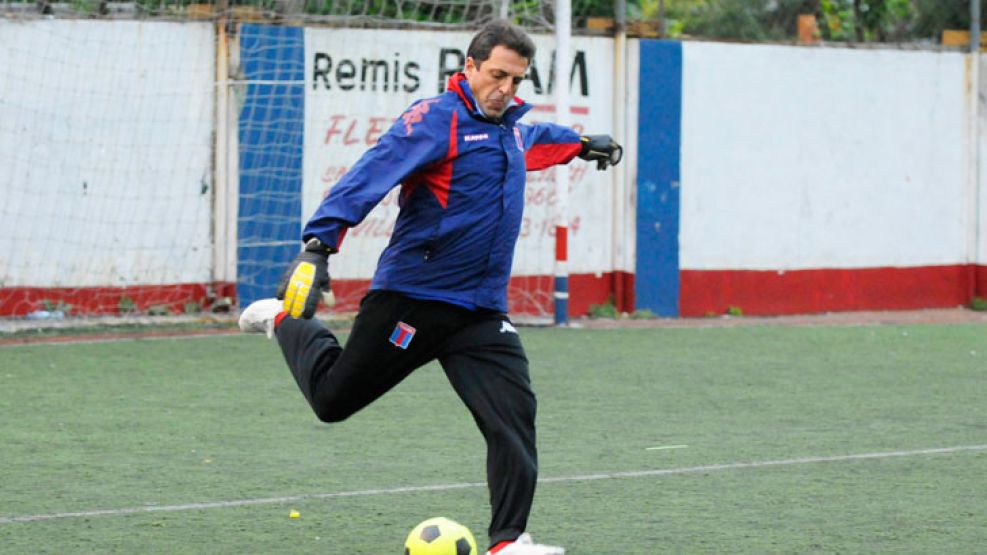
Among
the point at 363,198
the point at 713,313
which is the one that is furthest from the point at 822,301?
the point at 363,198

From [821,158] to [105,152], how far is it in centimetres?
698

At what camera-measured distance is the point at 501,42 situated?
541 cm

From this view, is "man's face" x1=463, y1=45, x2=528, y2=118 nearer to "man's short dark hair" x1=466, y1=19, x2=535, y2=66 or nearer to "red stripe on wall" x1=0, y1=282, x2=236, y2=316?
"man's short dark hair" x1=466, y1=19, x2=535, y2=66

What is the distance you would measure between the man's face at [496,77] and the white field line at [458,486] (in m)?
2.13

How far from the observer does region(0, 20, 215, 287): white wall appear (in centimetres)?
1288

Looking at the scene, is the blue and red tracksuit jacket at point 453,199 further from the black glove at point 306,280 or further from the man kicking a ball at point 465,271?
the black glove at point 306,280

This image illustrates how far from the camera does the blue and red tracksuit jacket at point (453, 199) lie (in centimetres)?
531

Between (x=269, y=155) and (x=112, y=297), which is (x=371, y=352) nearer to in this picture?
(x=112, y=297)

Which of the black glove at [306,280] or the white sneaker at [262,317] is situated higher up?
the black glove at [306,280]

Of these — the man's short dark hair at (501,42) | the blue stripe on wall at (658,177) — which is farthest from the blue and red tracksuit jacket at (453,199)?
the blue stripe on wall at (658,177)

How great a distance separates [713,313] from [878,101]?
9.15ft

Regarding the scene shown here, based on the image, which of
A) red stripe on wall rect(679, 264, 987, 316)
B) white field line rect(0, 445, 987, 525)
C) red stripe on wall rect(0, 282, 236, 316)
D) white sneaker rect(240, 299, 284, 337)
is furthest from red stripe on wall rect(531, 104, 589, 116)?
white sneaker rect(240, 299, 284, 337)

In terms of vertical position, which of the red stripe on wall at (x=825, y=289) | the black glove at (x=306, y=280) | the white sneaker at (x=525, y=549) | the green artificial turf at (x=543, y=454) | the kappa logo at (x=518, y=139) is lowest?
the red stripe on wall at (x=825, y=289)

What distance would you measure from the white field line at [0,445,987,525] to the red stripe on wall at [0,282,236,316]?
689 cm
